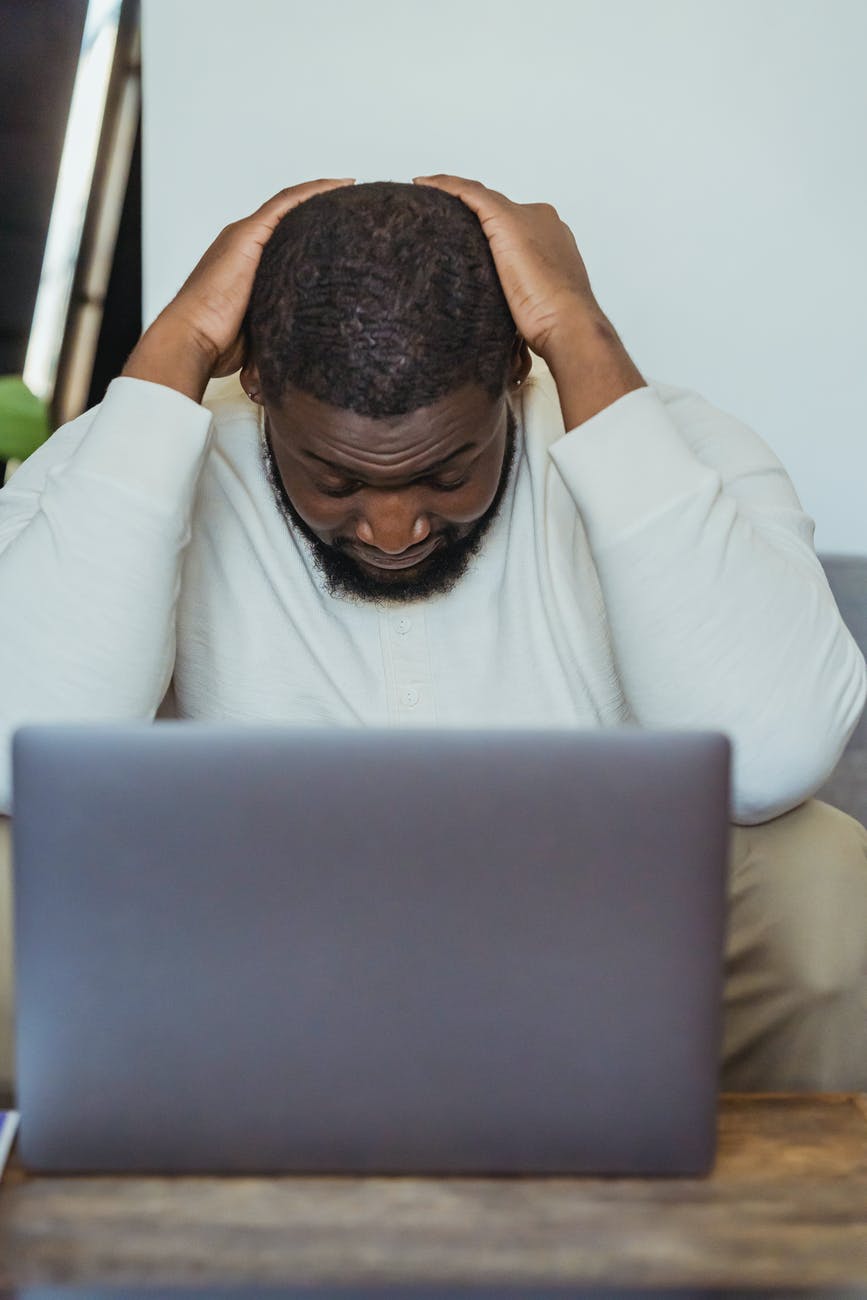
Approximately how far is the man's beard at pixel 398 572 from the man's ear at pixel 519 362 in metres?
0.05

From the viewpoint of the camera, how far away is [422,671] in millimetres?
1626

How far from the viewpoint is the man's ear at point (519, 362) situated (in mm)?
1569

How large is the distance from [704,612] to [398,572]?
42 centimetres

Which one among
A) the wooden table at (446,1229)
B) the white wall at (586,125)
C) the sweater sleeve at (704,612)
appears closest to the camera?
the wooden table at (446,1229)

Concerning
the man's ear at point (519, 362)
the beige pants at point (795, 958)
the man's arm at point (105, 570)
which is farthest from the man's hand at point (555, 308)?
the beige pants at point (795, 958)

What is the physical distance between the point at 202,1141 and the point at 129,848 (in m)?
0.18

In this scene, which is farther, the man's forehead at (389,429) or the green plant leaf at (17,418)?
the green plant leaf at (17,418)

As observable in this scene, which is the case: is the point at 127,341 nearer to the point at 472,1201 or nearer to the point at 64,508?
the point at 64,508

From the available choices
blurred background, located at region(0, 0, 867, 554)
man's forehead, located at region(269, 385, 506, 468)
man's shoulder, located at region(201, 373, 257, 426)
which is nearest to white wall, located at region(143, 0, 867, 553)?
blurred background, located at region(0, 0, 867, 554)

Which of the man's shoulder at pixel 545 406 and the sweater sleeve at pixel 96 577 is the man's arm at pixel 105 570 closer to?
the sweater sleeve at pixel 96 577

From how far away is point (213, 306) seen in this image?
1473 mm

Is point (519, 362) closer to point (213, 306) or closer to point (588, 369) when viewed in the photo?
point (588, 369)

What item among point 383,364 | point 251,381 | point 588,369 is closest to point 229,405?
point 251,381

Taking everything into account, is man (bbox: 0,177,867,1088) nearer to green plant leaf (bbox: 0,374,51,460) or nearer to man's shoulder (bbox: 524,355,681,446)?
man's shoulder (bbox: 524,355,681,446)
